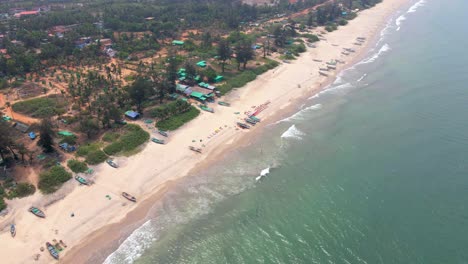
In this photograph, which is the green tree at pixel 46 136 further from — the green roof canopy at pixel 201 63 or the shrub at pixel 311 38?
the shrub at pixel 311 38

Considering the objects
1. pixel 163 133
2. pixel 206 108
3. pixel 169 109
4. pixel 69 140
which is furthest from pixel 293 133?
pixel 69 140

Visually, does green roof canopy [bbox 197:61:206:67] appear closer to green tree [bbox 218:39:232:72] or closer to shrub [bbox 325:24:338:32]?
green tree [bbox 218:39:232:72]

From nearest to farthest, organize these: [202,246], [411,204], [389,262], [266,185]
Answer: [389,262]
[202,246]
[411,204]
[266,185]

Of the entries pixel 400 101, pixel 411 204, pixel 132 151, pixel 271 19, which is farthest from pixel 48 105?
pixel 271 19

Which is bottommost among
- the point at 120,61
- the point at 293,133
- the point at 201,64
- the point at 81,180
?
the point at 293,133

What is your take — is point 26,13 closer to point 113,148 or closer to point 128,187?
point 113,148

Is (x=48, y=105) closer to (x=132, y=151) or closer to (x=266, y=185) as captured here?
(x=132, y=151)
